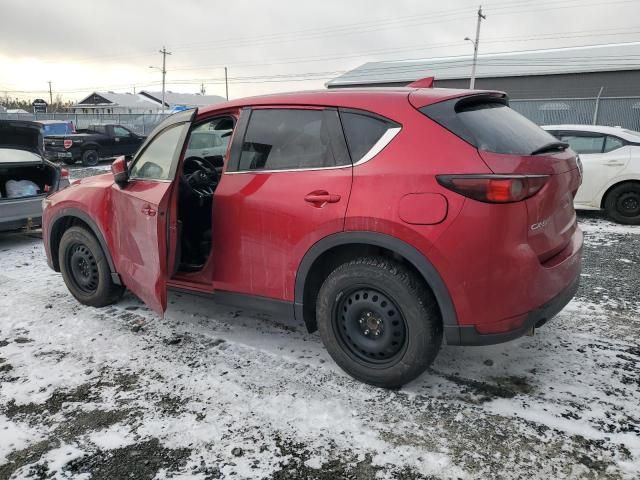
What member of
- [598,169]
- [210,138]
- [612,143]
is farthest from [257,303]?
[612,143]

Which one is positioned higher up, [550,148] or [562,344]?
[550,148]

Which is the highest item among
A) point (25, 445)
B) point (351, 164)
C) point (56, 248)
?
point (351, 164)

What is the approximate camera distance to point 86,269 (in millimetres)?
4395

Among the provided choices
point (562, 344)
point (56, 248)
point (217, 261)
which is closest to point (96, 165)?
point (56, 248)

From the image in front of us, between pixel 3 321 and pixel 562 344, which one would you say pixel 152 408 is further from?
pixel 562 344

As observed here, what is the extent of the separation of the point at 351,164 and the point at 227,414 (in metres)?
1.61

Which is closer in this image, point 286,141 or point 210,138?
point 286,141

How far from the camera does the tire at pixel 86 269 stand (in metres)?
4.23

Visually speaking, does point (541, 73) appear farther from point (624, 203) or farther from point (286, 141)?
point (286, 141)

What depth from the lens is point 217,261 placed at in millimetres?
3547

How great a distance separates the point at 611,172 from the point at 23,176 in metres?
9.00

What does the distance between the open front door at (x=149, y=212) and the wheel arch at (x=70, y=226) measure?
0.57 ft

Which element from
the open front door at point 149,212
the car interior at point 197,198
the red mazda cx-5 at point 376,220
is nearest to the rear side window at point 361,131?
the red mazda cx-5 at point 376,220

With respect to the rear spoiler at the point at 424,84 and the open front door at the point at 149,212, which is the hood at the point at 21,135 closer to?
the open front door at the point at 149,212
